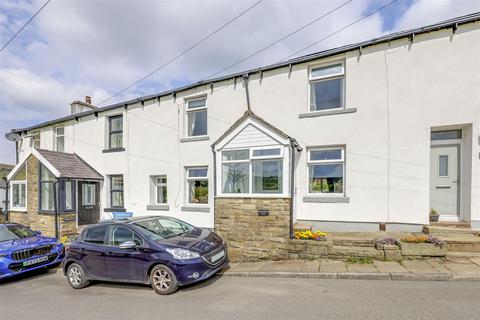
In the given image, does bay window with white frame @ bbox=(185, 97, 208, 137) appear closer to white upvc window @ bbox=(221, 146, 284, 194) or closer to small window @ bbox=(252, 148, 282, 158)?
white upvc window @ bbox=(221, 146, 284, 194)

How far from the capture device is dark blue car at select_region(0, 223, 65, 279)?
287 inches

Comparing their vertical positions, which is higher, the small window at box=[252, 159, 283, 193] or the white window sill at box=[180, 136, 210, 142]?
the white window sill at box=[180, 136, 210, 142]

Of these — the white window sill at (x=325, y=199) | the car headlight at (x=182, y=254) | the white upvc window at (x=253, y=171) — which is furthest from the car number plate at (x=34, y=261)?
the white window sill at (x=325, y=199)

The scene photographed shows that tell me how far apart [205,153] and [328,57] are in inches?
217

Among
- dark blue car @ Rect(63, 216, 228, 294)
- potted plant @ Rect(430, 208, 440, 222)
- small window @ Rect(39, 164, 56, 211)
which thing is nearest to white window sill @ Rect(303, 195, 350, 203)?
potted plant @ Rect(430, 208, 440, 222)

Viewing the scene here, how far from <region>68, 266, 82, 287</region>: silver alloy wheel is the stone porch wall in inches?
228

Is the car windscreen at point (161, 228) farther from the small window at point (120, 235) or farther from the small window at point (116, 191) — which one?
the small window at point (116, 191)

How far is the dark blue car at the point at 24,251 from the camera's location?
7.29 m

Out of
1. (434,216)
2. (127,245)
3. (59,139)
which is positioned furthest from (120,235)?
(59,139)

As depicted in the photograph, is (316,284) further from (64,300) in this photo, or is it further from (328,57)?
(328,57)

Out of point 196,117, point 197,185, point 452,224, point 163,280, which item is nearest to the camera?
point 163,280

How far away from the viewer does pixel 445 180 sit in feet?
25.8

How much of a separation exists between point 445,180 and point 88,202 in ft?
45.9

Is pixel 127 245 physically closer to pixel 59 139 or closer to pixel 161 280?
pixel 161 280
